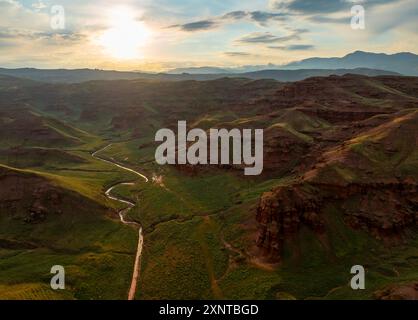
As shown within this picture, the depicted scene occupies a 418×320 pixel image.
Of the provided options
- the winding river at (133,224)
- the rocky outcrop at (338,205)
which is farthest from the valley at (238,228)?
the winding river at (133,224)

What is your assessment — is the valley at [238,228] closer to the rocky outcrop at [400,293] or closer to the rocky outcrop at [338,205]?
the rocky outcrop at [338,205]

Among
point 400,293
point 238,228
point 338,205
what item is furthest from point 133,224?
point 400,293

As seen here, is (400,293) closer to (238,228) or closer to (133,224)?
(238,228)

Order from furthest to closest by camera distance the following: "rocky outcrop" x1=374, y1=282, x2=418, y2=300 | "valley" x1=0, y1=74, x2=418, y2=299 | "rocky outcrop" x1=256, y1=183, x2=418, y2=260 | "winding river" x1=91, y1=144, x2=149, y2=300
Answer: "rocky outcrop" x1=256, y1=183, x2=418, y2=260 < "winding river" x1=91, y1=144, x2=149, y2=300 < "valley" x1=0, y1=74, x2=418, y2=299 < "rocky outcrop" x1=374, y1=282, x2=418, y2=300

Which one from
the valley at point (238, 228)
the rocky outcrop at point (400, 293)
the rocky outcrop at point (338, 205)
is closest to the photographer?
the rocky outcrop at point (400, 293)

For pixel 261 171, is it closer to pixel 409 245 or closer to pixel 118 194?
pixel 118 194

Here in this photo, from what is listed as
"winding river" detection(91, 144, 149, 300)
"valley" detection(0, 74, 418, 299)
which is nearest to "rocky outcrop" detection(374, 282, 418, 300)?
"valley" detection(0, 74, 418, 299)

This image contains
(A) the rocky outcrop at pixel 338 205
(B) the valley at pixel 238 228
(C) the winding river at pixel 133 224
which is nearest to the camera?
(B) the valley at pixel 238 228

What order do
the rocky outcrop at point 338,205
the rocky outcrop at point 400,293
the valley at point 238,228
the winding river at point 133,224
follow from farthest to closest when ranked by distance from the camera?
the rocky outcrop at point 338,205, the winding river at point 133,224, the valley at point 238,228, the rocky outcrop at point 400,293

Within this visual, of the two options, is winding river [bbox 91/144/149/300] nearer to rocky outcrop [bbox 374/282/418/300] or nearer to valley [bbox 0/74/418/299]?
valley [bbox 0/74/418/299]

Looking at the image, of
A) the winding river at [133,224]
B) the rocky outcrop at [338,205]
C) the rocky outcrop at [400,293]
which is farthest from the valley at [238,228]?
the rocky outcrop at [400,293]

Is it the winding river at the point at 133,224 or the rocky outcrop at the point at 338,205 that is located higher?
the rocky outcrop at the point at 338,205

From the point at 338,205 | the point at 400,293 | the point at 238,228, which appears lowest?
the point at 400,293

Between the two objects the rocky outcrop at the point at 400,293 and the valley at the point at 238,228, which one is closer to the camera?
the rocky outcrop at the point at 400,293
